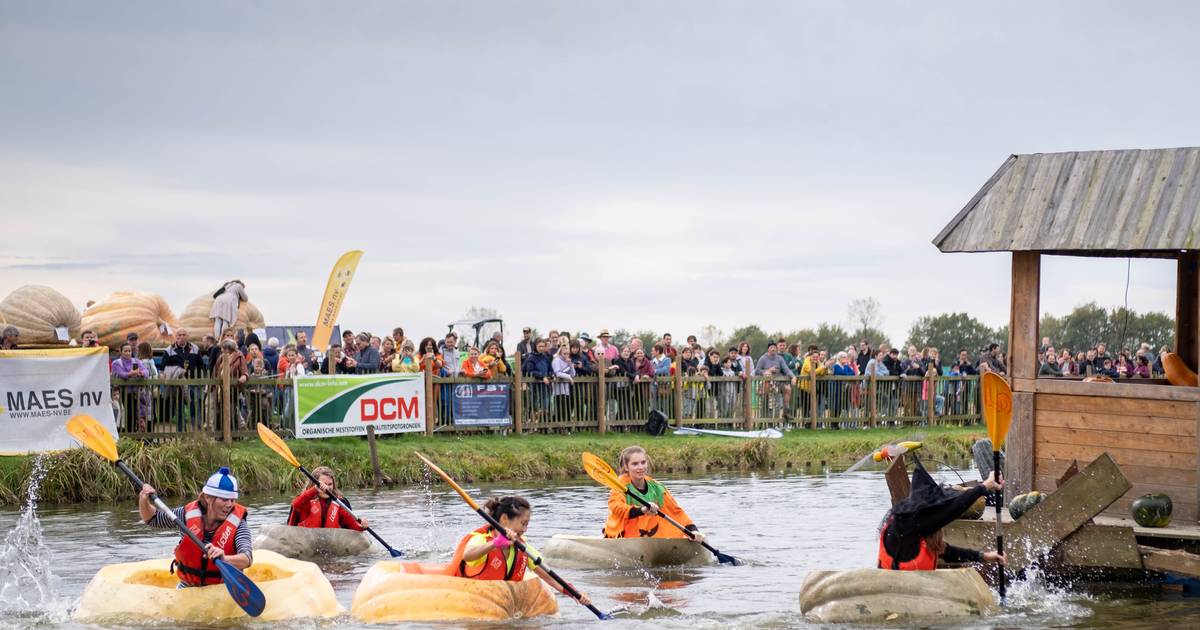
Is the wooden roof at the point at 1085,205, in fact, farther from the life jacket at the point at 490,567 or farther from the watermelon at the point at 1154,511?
the life jacket at the point at 490,567

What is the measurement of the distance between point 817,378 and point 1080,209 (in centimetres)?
1660

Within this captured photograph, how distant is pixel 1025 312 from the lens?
48.4ft

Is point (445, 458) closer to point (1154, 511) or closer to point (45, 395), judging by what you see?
point (45, 395)

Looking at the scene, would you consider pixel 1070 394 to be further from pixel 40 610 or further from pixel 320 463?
pixel 320 463

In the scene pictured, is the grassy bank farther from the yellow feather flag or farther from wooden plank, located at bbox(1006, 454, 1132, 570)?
wooden plank, located at bbox(1006, 454, 1132, 570)

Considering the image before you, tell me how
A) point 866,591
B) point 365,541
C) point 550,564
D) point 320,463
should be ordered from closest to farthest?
point 866,591 < point 550,564 < point 365,541 < point 320,463

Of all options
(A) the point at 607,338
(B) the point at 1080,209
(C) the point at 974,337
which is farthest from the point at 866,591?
(C) the point at 974,337

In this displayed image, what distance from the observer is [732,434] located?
28953mm

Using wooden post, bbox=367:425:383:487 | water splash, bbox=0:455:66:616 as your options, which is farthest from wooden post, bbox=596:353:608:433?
water splash, bbox=0:455:66:616

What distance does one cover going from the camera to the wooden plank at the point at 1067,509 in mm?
13359

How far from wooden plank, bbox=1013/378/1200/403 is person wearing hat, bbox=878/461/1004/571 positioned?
2.71 m

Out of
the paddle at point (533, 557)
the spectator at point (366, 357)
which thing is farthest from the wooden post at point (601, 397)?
the paddle at point (533, 557)

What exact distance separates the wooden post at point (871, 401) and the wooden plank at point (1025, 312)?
16.5 meters

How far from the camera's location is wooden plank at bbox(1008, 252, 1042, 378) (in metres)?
14.7
